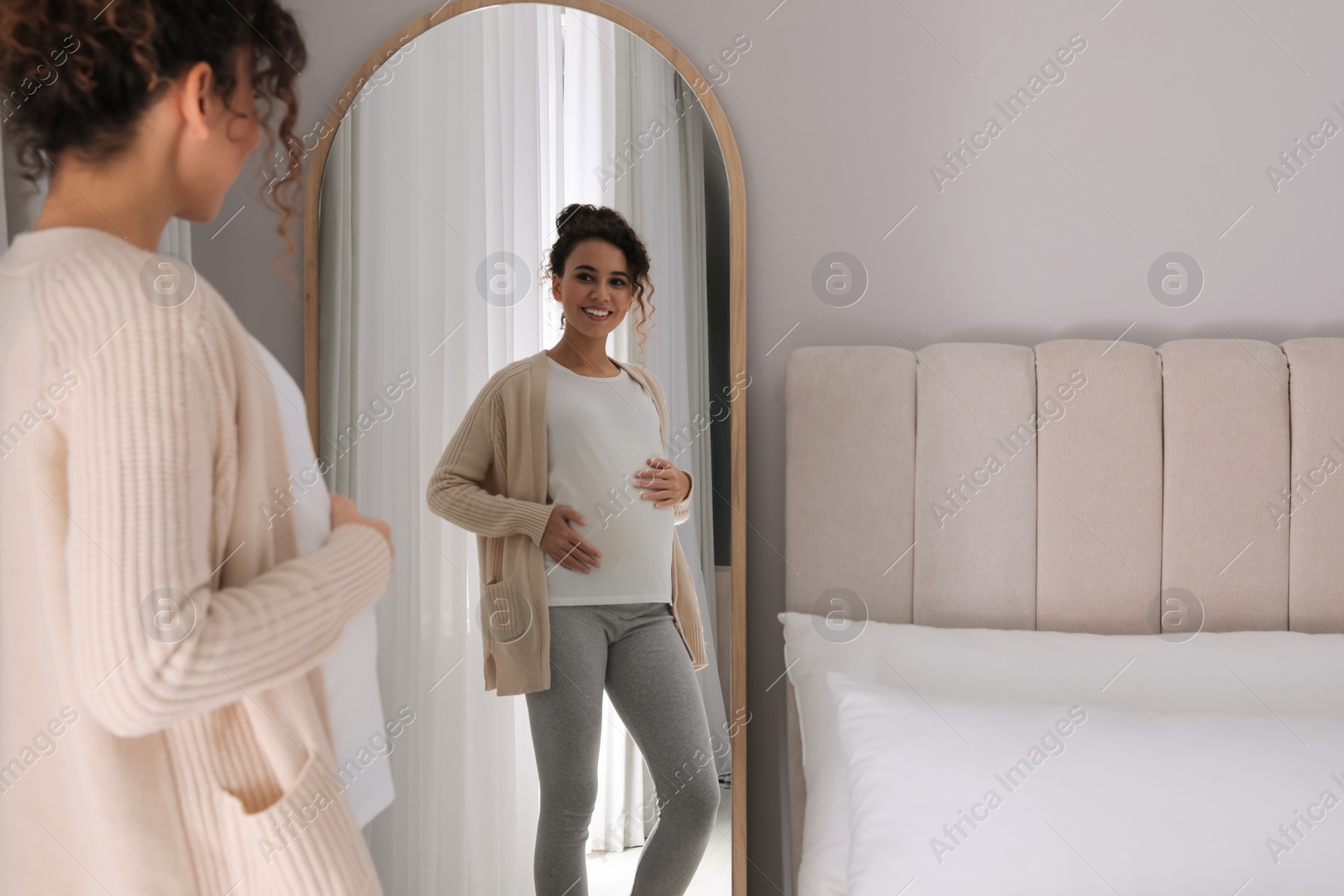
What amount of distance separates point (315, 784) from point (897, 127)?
1.23 m

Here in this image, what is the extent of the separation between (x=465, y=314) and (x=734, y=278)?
0.44m

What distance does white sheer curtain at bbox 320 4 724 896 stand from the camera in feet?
2.80

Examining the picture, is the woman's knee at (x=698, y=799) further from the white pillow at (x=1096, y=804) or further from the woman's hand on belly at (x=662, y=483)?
the woman's hand on belly at (x=662, y=483)

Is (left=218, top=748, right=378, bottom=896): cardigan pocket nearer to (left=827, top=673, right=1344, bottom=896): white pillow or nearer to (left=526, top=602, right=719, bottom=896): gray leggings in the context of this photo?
(left=526, top=602, right=719, bottom=896): gray leggings

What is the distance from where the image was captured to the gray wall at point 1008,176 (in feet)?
4.32

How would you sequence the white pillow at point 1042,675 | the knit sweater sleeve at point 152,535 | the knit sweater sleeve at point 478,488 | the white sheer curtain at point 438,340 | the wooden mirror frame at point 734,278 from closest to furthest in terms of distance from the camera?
1. the knit sweater sleeve at point 152,535
2. the white sheer curtain at point 438,340
3. the knit sweater sleeve at point 478,488
4. the white pillow at point 1042,675
5. the wooden mirror frame at point 734,278

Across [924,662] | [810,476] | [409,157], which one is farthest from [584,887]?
[409,157]

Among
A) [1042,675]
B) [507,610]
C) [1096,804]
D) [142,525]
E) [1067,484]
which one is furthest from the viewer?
[1067,484]

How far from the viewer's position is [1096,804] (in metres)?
0.88

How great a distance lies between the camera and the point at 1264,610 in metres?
1.22

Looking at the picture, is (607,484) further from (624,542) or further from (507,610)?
(507,610)

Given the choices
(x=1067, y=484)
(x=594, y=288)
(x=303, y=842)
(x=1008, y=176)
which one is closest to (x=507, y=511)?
(x=594, y=288)

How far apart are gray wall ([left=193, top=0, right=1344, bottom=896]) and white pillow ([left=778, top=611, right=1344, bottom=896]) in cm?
21

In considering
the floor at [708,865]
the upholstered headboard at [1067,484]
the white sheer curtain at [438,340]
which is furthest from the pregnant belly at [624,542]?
the floor at [708,865]
